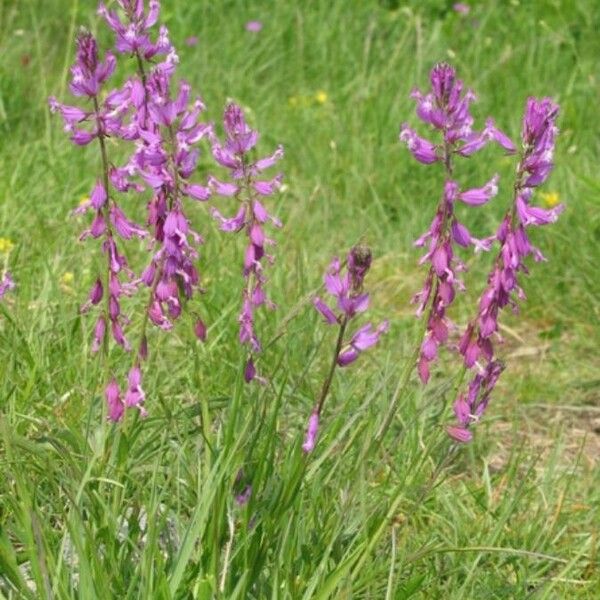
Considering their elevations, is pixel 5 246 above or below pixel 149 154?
below

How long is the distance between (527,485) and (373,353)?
31.0 inches

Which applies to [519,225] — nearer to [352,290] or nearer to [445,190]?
[445,190]

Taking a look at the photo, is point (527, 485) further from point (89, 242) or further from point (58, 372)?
point (89, 242)

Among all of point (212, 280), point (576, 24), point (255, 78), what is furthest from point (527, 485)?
point (576, 24)

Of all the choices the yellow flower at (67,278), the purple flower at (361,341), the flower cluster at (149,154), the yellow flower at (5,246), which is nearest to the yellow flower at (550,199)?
the yellow flower at (67,278)

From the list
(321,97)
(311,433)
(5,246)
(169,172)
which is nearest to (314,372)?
(5,246)

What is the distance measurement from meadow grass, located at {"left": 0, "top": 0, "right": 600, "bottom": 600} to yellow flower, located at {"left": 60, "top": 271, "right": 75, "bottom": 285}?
0.02 meters

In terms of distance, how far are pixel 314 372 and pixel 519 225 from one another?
147 cm

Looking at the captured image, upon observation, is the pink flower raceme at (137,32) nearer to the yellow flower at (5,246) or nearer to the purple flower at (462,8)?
the yellow flower at (5,246)

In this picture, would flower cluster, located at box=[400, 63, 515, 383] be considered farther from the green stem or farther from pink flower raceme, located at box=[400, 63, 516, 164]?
the green stem

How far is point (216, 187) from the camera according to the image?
258 cm

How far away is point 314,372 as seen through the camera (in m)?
3.89

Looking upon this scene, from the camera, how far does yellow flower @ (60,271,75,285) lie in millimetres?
4113

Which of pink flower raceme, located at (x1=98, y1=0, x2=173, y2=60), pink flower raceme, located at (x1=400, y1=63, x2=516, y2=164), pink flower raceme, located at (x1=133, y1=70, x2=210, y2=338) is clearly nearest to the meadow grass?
pink flower raceme, located at (x1=133, y1=70, x2=210, y2=338)
